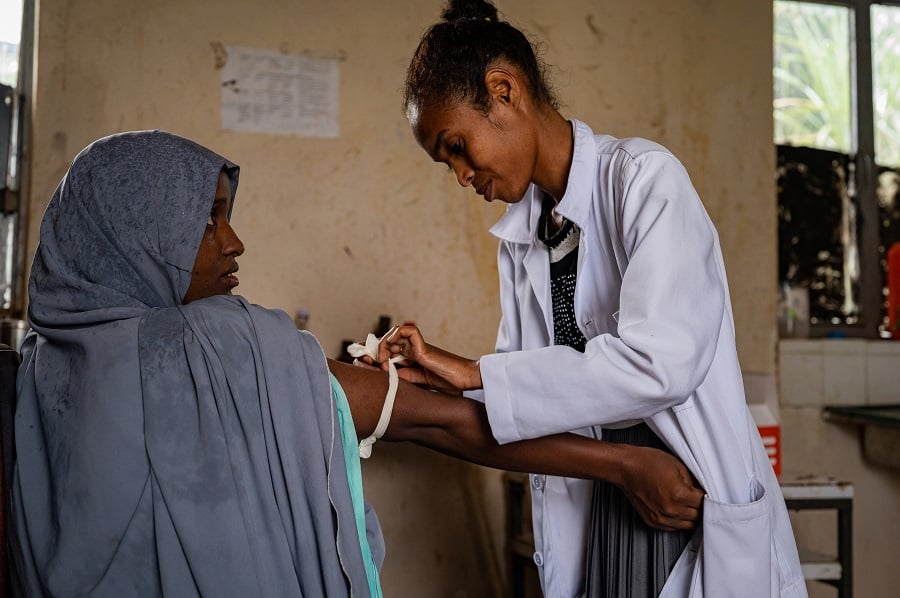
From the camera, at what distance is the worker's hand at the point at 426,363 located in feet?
4.61

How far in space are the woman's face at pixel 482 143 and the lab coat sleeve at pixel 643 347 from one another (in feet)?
0.84

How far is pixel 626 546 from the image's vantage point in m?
1.53

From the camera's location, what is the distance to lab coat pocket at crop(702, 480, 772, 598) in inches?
53.6

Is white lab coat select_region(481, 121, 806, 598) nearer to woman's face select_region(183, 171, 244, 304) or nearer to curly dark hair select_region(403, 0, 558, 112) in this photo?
curly dark hair select_region(403, 0, 558, 112)

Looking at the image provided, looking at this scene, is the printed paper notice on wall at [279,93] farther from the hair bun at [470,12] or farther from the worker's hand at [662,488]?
the worker's hand at [662,488]

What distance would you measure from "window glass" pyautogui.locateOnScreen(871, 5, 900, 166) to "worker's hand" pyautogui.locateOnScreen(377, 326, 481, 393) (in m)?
2.94

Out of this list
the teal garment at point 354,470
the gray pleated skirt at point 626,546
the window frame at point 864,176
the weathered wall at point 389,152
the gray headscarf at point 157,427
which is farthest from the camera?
the window frame at point 864,176

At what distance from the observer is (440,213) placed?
2986mm

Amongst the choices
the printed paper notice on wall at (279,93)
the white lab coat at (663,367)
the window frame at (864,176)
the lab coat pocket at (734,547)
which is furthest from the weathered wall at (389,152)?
the lab coat pocket at (734,547)

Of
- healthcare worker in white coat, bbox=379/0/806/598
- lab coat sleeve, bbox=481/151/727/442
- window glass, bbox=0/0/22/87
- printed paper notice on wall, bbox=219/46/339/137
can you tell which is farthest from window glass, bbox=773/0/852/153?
window glass, bbox=0/0/22/87

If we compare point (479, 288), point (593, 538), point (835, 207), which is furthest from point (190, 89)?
point (835, 207)

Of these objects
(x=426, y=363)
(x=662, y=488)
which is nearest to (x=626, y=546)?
(x=662, y=488)

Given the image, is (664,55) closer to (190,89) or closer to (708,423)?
(190,89)

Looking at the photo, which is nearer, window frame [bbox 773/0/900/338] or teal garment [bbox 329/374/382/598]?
teal garment [bbox 329/374/382/598]
